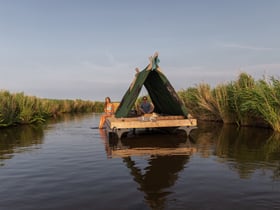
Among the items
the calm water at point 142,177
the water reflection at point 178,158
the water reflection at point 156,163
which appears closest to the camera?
the calm water at point 142,177

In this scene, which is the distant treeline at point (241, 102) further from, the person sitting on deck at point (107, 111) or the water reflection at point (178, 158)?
the person sitting on deck at point (107, 111)

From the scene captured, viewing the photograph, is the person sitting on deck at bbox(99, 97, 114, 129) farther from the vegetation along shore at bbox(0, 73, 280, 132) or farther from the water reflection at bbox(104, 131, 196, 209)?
the vegetation along shore at bbox(0, 73, 280, 132)

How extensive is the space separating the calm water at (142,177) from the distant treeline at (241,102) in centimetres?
368

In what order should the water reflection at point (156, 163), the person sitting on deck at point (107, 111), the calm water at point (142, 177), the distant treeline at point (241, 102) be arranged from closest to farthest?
the calm water at point (142, 177), the water reflection at point (156, 163), the distant treeline at point (241, 102), the person sitting on deck at point (107, 111)

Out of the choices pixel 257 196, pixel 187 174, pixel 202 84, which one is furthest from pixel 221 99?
pixel 257 196

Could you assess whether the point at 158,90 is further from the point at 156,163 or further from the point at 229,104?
the point at 156,163

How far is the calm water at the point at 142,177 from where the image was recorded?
4359mm

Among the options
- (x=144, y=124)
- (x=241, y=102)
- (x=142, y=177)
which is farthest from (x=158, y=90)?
(x=142, y=177)

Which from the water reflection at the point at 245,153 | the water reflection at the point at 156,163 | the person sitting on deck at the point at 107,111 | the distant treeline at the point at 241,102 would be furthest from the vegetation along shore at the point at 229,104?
the person sitting on deck at the point at 107,111

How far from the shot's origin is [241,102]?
15305 millimetres

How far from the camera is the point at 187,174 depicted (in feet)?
19.5

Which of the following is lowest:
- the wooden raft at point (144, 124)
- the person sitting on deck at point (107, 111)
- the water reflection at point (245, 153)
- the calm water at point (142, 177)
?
the calm water at point (142, 177)

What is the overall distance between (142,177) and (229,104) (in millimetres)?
12254

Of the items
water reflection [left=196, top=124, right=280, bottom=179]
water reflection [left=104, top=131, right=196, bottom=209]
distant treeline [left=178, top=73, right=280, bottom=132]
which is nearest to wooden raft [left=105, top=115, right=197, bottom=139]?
water reflection [left=104, top=131, right=196, bottom=209]
